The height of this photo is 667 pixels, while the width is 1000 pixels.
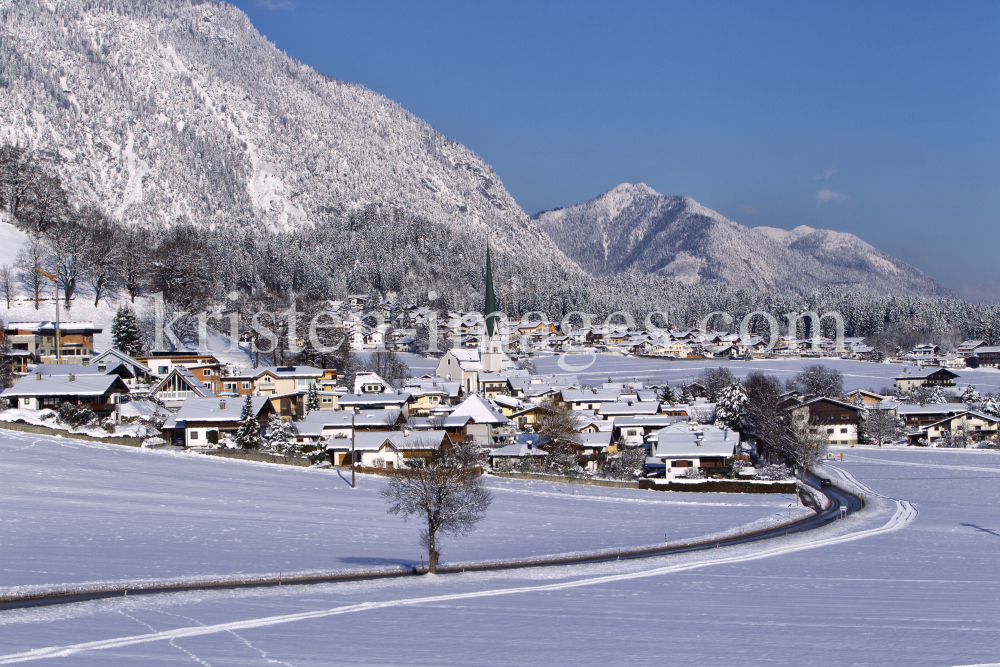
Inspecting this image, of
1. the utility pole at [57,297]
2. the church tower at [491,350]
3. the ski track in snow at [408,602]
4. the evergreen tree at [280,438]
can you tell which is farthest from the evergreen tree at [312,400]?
the ski track in snow at [408,602]

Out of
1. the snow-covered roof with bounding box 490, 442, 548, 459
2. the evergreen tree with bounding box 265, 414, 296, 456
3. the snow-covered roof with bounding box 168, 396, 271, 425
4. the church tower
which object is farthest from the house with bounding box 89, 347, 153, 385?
the church tower

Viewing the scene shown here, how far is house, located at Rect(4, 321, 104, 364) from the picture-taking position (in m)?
55.1

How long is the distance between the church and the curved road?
148 ft

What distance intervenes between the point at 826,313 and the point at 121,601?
16180 centimetres

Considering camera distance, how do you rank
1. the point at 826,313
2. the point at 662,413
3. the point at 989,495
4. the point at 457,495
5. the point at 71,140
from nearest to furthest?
the point at 457,495 < the point at 989,495 < the point at 662,413 < the point at 826,313 < the point at 71,140

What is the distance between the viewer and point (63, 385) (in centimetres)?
4334

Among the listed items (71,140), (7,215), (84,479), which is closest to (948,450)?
(84,479)

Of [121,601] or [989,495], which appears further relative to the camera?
[989,495]

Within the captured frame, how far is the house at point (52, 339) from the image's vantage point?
55062 millimetres

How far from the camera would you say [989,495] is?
117ft

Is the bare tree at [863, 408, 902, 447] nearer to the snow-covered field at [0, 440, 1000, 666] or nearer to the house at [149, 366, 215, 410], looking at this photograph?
the snow-covered field at [0, 440, 1000, 666]

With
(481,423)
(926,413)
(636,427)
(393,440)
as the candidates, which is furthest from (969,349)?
(393,440)

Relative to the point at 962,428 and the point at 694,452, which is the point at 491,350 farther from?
the point at 694,452

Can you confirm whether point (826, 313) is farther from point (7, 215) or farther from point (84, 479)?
point (84, 479)
